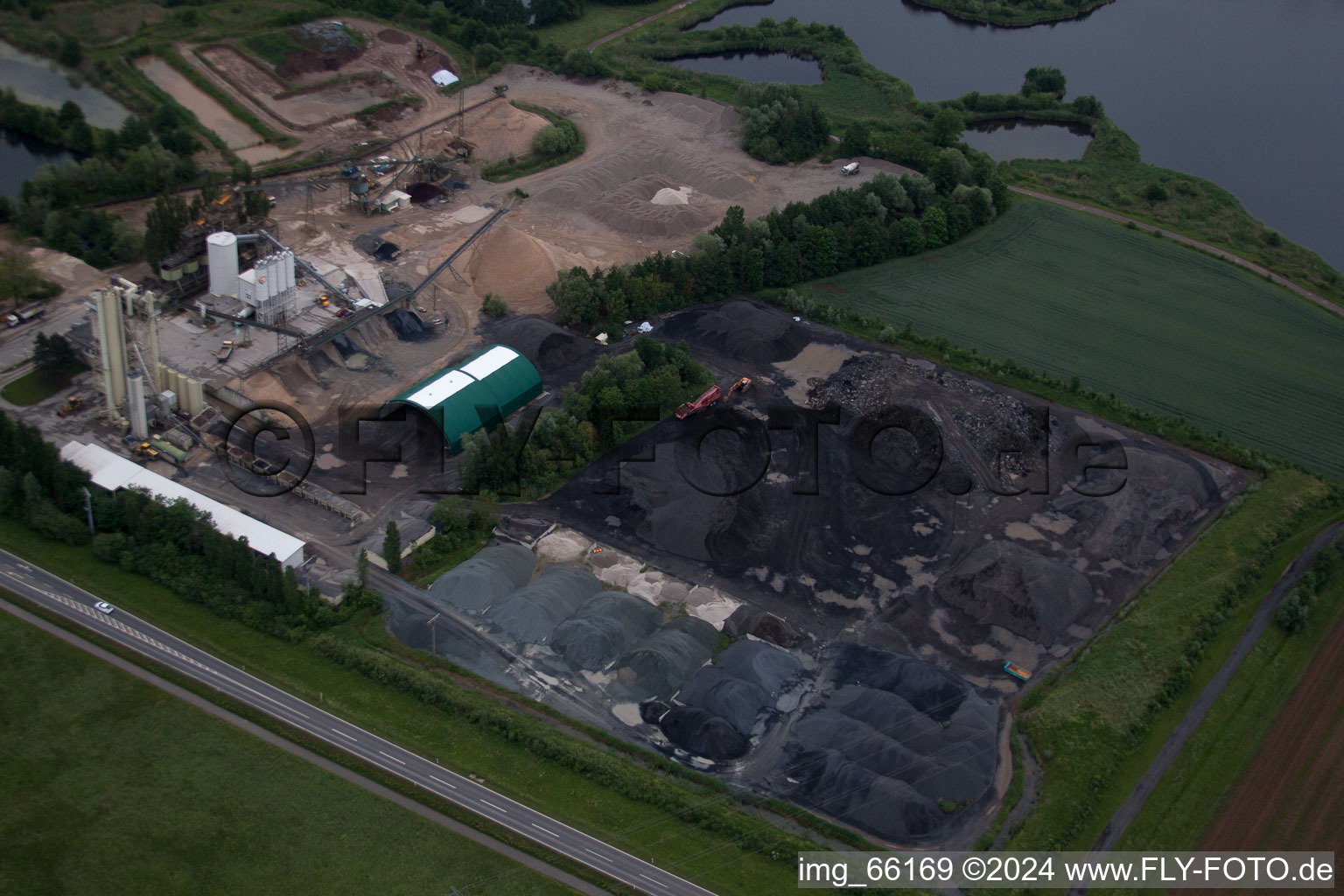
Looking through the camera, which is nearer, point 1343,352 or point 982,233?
point 1343,352

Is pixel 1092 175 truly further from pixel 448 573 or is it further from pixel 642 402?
pixel 448 573

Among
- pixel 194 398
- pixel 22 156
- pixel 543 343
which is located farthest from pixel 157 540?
pixel 22 156

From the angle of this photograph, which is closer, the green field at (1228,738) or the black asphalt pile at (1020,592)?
the green field at (1228,738)

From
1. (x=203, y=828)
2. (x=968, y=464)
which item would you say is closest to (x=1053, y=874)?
(x=968, y=464)

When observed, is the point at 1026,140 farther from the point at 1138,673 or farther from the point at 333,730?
the point at 333,730

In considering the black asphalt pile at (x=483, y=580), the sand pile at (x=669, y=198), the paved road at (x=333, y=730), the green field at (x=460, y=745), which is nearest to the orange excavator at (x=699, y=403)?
the black asphalt pile at (x=483, y=580)

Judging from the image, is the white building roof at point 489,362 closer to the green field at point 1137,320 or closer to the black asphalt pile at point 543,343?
the black asphalt pile at point 543,343
